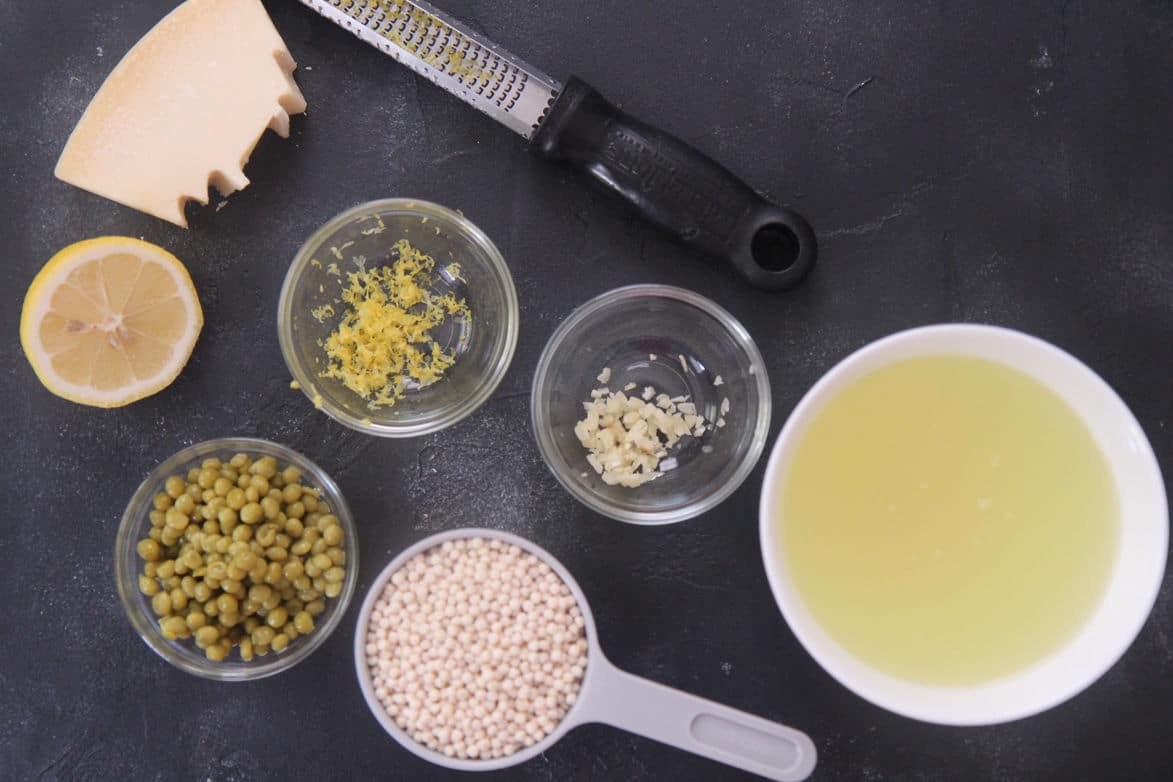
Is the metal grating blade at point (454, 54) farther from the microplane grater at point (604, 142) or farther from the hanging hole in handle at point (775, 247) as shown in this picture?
the hanging hole in handle at point (775, 247)

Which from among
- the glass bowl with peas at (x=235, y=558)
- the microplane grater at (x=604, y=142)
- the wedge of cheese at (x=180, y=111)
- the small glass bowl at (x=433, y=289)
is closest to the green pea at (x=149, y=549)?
the glass bowl with peas at (x=235, y=558)

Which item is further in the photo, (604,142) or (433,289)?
(433,289)

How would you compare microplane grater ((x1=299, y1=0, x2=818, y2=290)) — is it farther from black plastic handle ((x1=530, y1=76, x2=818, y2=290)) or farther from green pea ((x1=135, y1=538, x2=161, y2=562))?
green pea ((x1=135, y1=538, x2=161, y2=562))

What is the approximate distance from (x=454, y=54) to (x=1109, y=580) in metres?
1.49

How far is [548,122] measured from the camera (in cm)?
163

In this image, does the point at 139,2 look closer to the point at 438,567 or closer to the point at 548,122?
A: the point at 548,122

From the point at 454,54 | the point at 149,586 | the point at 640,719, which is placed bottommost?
the point at 149,586

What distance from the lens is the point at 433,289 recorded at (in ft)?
5.84

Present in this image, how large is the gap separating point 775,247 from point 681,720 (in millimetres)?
892

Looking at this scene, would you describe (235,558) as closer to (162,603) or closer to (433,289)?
(162,603)

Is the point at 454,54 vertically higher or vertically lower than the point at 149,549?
higher

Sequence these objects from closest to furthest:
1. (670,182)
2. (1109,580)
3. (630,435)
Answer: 1. (1109,580)
2. (670,182)
3. (630,435)

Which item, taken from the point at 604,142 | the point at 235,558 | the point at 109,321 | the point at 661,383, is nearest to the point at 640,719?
the point at 661,383

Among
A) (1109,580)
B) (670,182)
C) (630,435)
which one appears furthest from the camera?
(630,435)
